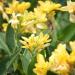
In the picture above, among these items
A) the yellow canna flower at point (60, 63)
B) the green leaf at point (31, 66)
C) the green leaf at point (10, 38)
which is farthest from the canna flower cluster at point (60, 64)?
the green leaf at point (10, 38)

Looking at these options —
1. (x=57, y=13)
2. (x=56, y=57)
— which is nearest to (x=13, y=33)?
(x=57, y=13)

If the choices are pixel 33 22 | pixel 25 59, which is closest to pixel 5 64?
pixel 25 59

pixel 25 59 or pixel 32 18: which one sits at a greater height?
pixel 32 18

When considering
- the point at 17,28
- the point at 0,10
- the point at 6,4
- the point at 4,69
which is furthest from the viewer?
the point at 6,4

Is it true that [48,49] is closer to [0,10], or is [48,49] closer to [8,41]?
[8,41]

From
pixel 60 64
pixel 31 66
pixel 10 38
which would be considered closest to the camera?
pixel 60 64

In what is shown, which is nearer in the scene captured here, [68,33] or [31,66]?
[31,66]

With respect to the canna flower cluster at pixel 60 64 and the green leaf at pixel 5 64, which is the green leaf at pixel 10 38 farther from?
the canna flower cluster at pixel 60 64

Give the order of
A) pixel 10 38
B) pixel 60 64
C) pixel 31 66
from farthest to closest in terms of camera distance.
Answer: pixel 10 38, pixel 31 66, pixel 60 64

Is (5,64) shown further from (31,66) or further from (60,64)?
(60,64)
